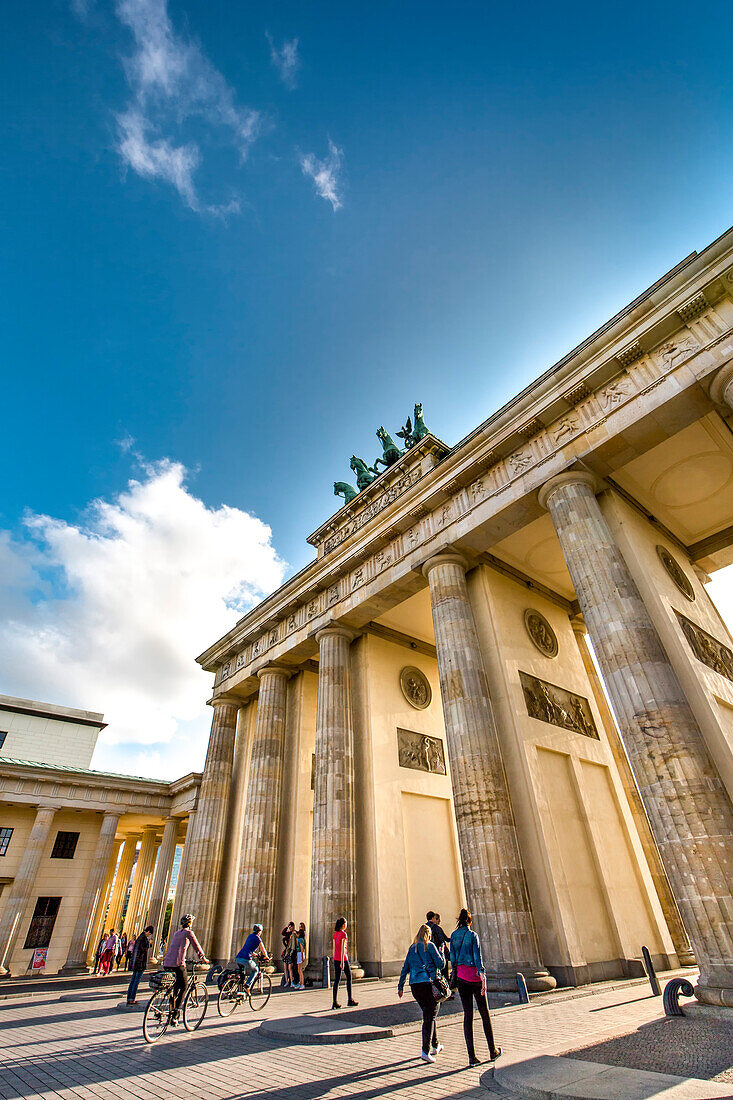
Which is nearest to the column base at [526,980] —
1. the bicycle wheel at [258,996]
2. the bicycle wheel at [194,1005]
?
the bicycle wheel at [258,996]

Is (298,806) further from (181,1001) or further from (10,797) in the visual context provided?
(10,797)

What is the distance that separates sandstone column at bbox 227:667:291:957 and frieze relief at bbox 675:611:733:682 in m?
14.9

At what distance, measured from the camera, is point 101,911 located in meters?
30.7

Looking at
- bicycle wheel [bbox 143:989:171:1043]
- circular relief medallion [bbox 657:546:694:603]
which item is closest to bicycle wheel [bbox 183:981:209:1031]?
bicycle wheel [bbox 143:989:171:1043]

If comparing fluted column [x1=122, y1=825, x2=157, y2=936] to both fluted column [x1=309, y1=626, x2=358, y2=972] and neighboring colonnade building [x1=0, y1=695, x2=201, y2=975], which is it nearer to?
neighboring colonnade building [x1=0, y1=695, x2=201, y2=975]

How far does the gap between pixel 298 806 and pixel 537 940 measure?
414 inches

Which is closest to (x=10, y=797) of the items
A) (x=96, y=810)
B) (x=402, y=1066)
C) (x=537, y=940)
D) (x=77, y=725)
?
(x=96, y=810)

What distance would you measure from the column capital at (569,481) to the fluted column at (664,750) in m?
0.76

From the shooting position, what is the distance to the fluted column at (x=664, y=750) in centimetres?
821

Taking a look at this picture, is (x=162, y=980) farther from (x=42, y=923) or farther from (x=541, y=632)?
(x=42, y=923)

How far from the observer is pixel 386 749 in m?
18.0

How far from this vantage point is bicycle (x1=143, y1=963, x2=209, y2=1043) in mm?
8047

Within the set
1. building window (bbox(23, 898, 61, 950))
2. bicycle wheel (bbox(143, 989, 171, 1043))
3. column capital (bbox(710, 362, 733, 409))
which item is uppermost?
column capital (bbox(710, 362, 733, 409))

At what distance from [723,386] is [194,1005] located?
15.5 meters
